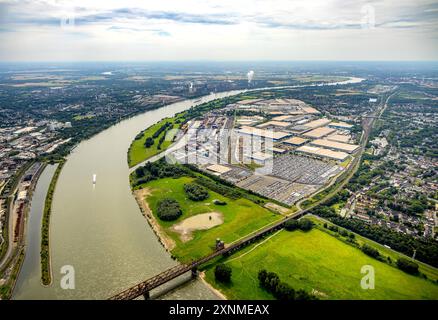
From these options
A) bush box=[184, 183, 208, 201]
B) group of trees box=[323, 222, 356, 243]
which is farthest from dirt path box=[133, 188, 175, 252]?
group of trees box=[323, 222, 356, 243]

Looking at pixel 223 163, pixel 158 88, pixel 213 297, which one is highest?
pixel 158 88

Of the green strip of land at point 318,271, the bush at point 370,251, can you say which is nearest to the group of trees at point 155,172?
the green strip of land at point 318,271

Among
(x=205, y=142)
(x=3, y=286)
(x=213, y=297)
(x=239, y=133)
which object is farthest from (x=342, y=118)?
(x=3, y=286)

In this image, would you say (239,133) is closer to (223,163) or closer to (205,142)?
(205,142)

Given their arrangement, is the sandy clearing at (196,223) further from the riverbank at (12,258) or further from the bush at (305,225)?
the riverbank at (12,258)

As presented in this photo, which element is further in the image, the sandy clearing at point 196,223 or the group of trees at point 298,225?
the group of trees at point 298,225

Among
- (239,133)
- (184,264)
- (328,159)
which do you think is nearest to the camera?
(184,264)
